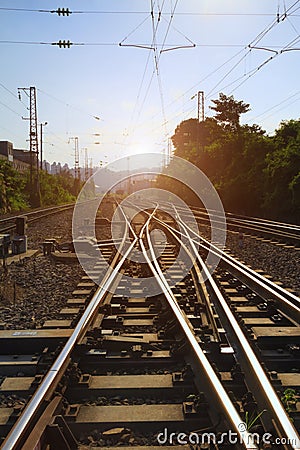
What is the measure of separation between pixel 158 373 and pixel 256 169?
26323mm

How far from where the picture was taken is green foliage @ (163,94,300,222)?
2309 cm

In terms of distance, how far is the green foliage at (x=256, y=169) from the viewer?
23.1 metres

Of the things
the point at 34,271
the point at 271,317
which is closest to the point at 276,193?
the point at 34,271

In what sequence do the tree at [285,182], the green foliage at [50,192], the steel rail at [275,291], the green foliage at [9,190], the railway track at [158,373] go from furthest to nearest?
the green foliage at [50,192] → the green foliage at [9,190] → the tree at [285,182] → the steel rail at [275,291] → the railway track at [158,373]

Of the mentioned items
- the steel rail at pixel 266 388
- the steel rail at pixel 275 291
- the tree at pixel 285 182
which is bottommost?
the steel rail at pixel 266 388

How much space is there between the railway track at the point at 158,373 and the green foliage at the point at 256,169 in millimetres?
16991

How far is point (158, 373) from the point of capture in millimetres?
3803

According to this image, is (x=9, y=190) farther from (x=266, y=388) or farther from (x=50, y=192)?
(x=266, y=388)

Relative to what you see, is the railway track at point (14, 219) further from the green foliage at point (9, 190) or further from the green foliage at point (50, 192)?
the green foliage at point (50, 192)

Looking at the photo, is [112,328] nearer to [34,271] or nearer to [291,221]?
[34,271]

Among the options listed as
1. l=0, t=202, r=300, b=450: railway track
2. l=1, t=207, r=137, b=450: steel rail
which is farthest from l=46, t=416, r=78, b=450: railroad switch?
l=1, t=207, r=137, b=450: steel rail

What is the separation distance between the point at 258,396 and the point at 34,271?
226 inches

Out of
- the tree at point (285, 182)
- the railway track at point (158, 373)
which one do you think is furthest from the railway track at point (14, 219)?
the tree at point (285, 182)

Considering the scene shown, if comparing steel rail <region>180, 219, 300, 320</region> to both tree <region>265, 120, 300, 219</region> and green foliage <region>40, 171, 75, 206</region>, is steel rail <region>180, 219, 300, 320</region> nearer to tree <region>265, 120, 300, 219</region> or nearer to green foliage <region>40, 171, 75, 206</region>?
tree <region>265, 120, 300, 219</region>
